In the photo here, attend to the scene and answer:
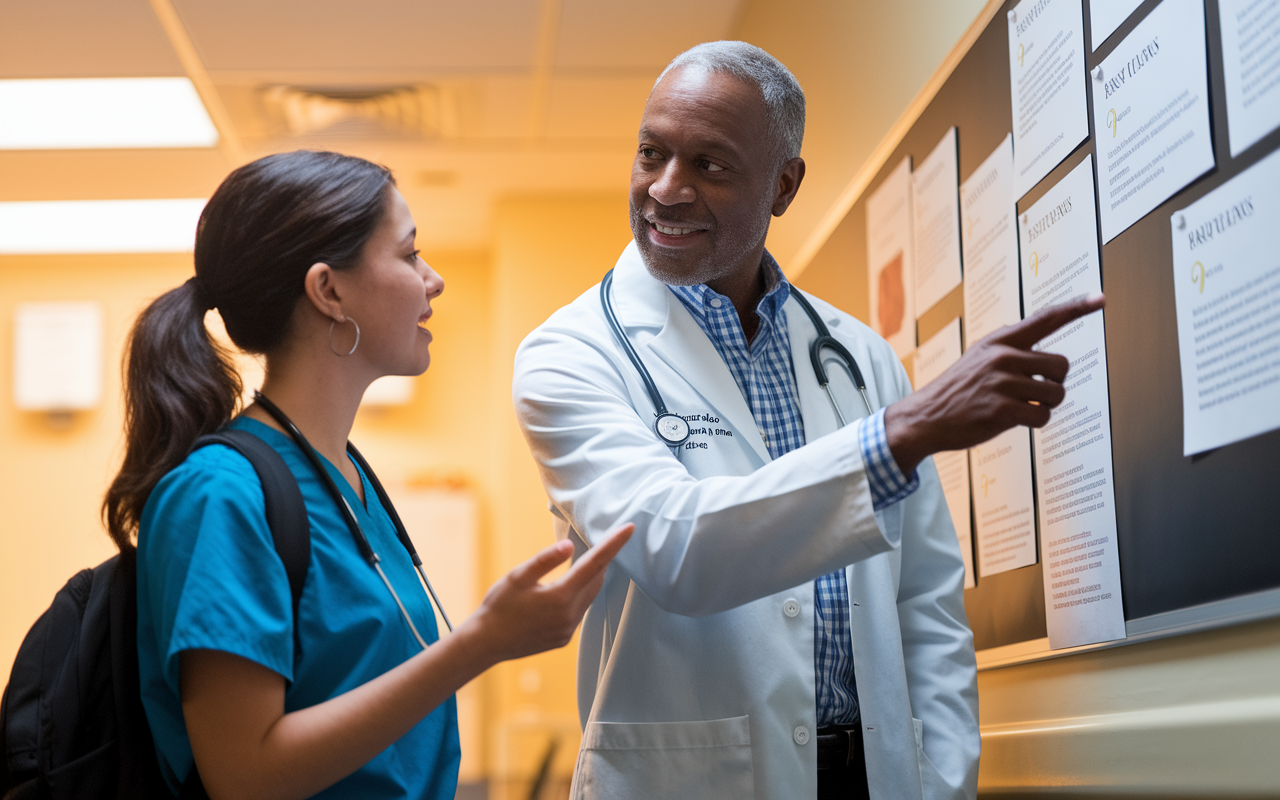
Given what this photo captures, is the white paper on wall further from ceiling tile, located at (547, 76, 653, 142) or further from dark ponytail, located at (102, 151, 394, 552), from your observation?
dark ponytail, located at (102, 151, 394, 552)

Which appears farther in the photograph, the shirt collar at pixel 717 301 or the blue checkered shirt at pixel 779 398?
the shirt collar at pixel 717 301

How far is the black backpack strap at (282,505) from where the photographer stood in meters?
1.11

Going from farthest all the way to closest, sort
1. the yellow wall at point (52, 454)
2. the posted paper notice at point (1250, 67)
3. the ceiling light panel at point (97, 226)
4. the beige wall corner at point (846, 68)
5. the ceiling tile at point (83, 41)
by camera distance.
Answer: the yellow wall at point (52, 454) < the ceiling light panel at point (97, 226) < the ceiling tile at point (83, 41) < the beige wall corner at point (846, 68) < the posted paper notice at point (1250, 67)

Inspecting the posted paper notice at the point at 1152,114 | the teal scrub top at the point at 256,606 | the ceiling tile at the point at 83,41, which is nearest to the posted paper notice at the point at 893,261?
the posted paper notice at the point at 1152,114

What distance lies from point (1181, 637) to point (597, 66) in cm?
325

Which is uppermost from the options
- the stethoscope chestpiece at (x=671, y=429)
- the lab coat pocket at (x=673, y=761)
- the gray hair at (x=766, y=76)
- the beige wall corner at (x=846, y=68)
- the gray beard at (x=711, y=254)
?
the beige wall corner at (x=846, y=68)

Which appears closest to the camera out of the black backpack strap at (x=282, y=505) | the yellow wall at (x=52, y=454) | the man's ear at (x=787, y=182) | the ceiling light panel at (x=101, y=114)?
the black backpack strap at (x=282, y=505)

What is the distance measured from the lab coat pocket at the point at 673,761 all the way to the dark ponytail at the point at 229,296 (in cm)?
60

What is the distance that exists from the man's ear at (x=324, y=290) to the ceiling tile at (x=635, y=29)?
98.9 inches

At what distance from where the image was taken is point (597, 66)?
3979 millimetres

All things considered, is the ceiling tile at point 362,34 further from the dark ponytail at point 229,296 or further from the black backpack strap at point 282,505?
the black backpack strap at point 282,505

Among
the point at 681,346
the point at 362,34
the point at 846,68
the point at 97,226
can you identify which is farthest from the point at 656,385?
the point at 97,226

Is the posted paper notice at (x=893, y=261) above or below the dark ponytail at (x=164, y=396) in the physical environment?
above

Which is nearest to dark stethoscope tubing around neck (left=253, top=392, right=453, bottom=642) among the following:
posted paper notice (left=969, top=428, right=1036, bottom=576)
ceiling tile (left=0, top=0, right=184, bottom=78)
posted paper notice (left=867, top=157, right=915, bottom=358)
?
posted paper notice (left=969, top=428, right=1036, bottom=576)
